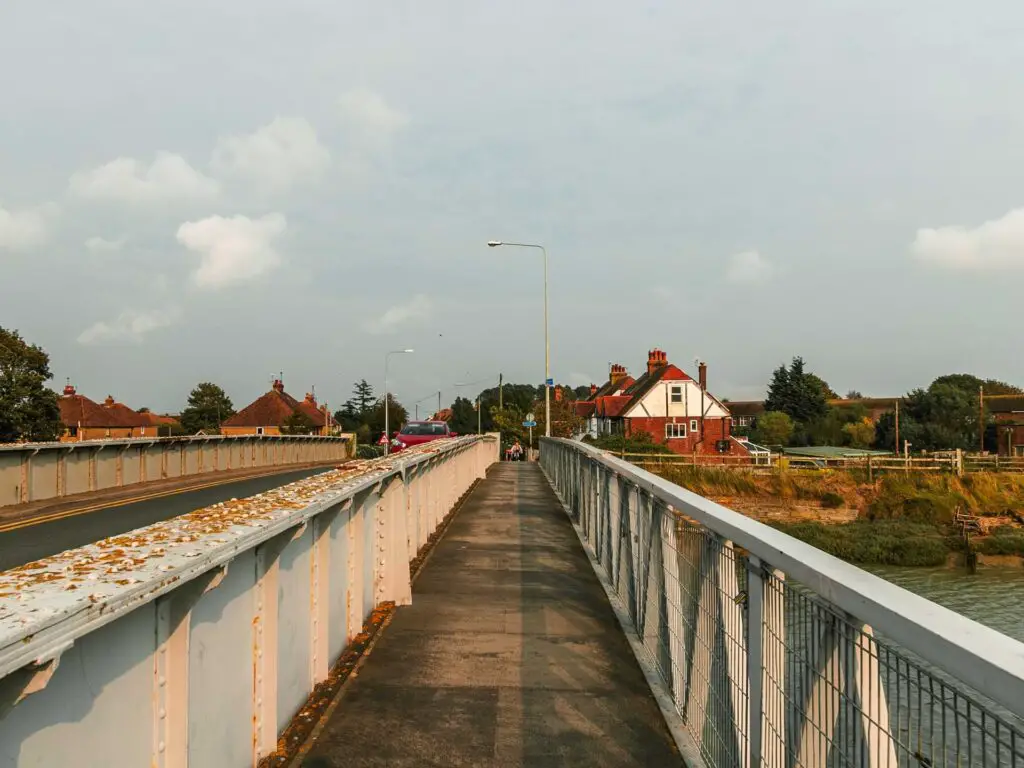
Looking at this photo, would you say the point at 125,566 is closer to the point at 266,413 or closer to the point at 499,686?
the point at 499,686

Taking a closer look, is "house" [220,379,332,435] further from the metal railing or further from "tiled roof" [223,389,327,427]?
the metal railing

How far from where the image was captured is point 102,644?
2602 mm

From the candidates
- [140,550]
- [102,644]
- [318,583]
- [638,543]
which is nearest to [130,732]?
[102,644]

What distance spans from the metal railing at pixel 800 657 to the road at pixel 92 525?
7666 millimetres

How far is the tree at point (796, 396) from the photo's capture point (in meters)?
108

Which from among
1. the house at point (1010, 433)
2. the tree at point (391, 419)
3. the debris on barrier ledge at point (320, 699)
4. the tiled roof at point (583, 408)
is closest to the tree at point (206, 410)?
the tree at point (391, 419)

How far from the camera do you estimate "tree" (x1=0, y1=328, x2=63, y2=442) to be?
144 feet

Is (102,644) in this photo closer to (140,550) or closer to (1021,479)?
(140,550)

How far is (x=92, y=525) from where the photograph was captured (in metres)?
12.9

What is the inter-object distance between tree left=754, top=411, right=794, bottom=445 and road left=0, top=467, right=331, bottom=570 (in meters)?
90.0

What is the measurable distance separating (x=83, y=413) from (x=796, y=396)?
3441 inches

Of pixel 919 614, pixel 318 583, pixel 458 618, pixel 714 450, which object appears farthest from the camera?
pixel 714 450

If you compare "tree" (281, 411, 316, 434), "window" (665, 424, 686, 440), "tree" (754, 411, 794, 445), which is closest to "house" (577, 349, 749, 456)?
"window" (665, 424, 686, 440)

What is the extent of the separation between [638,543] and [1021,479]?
1942 inches
